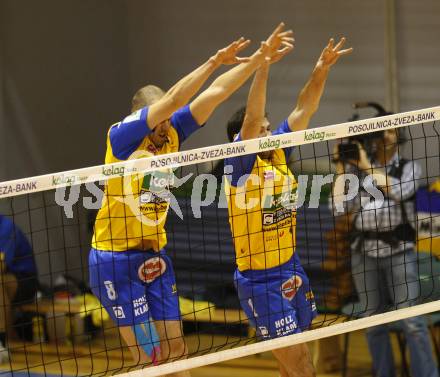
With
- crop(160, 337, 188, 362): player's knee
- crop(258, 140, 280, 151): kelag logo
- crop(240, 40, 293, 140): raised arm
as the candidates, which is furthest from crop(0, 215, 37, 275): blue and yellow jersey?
crop(258, 140, 280, 151): kelag logo

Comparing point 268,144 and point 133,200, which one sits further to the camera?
point 133,200

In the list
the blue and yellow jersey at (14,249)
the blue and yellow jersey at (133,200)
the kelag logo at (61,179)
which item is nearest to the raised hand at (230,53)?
the blue and yellow jersey at (133,200)

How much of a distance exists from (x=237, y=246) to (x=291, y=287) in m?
0.43

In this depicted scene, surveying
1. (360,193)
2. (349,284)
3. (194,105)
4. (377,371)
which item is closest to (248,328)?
(349,284)

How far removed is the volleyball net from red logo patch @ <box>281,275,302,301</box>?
10mm

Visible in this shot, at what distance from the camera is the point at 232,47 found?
6105mm

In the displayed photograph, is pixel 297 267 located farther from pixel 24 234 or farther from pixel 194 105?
pixel 24 234

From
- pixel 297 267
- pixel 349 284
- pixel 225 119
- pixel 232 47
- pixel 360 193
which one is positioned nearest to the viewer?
pixel 232 47

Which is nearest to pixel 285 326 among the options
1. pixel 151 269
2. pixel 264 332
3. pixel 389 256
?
pixel 264 332

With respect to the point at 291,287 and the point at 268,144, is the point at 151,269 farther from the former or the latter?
the point at 268,144

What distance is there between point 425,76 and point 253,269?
14.3ft

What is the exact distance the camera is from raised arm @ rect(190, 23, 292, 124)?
19.9ft

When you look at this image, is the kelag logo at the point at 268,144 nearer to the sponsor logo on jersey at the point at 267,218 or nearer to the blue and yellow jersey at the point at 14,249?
the sponsor logo on jersey at the point at 267,218

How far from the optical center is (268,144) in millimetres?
6031
